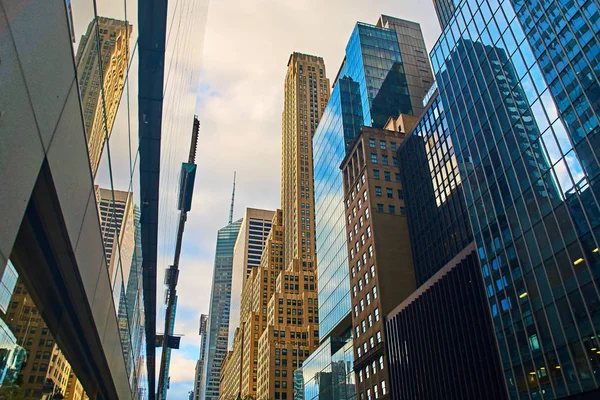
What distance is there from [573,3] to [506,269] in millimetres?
20834

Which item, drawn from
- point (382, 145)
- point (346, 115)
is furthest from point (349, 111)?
point (382, 145)

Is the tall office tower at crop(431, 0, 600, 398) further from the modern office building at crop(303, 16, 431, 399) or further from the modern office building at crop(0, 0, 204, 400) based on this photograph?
the modern office building at crop(303, 16, 431, 399)

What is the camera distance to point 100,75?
26.4ft

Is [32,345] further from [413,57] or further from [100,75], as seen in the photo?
[413,57]

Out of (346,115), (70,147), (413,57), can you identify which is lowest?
(70,147)

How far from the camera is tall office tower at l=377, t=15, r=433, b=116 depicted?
106 metres

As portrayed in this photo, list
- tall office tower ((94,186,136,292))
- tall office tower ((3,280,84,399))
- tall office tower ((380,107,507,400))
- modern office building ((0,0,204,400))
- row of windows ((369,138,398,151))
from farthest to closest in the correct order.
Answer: row of windows ((369,138,398,151)) < tall office tower ((380,107,507,400)) < tall office tower ((94,186,136,292)) < tall office tower ((3,280,84,399)) < modern office building ((0,0,204,400))

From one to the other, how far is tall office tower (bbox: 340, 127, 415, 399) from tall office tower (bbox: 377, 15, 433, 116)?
19.5 metres

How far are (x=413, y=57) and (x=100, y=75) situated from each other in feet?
367

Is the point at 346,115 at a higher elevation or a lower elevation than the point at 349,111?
lower

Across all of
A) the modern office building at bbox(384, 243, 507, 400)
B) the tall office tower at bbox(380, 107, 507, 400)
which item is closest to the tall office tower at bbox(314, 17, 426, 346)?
the tall office tower at bbox(380, 107, 507, 400)

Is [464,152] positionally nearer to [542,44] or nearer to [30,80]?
[542,44]

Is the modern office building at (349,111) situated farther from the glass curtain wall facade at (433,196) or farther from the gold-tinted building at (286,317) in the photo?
the gold-tinted building at (286,317)

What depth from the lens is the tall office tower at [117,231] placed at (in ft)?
33.4
